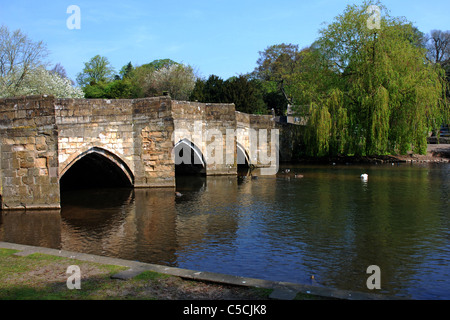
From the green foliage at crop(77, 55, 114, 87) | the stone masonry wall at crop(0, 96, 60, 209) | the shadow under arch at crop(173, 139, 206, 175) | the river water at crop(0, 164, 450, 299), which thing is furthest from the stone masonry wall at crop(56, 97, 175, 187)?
the green foliage at crop(77, 55, 114, 87)

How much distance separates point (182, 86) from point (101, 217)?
35.7 meters

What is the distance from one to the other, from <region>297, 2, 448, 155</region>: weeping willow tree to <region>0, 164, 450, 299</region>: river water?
8.62m

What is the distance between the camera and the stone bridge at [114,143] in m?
12.9

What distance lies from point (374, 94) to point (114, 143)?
16.6 metres

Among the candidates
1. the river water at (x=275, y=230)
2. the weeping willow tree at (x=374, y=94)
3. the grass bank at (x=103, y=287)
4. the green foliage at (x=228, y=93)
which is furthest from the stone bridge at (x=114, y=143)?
the green foliage at (x=228, y=93)

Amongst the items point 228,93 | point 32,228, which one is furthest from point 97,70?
point 32,228

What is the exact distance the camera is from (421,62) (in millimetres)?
26656

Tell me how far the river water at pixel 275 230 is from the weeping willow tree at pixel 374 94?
8.62m

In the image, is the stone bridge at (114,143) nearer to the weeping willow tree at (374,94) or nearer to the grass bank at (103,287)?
the weeping willow tree at (374,94)

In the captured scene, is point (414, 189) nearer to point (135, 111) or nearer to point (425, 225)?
point (425, 225)

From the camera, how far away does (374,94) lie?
86.0ft

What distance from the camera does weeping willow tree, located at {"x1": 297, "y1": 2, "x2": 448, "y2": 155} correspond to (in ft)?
84.6

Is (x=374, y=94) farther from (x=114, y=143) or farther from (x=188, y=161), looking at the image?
(x=114, y=143)
